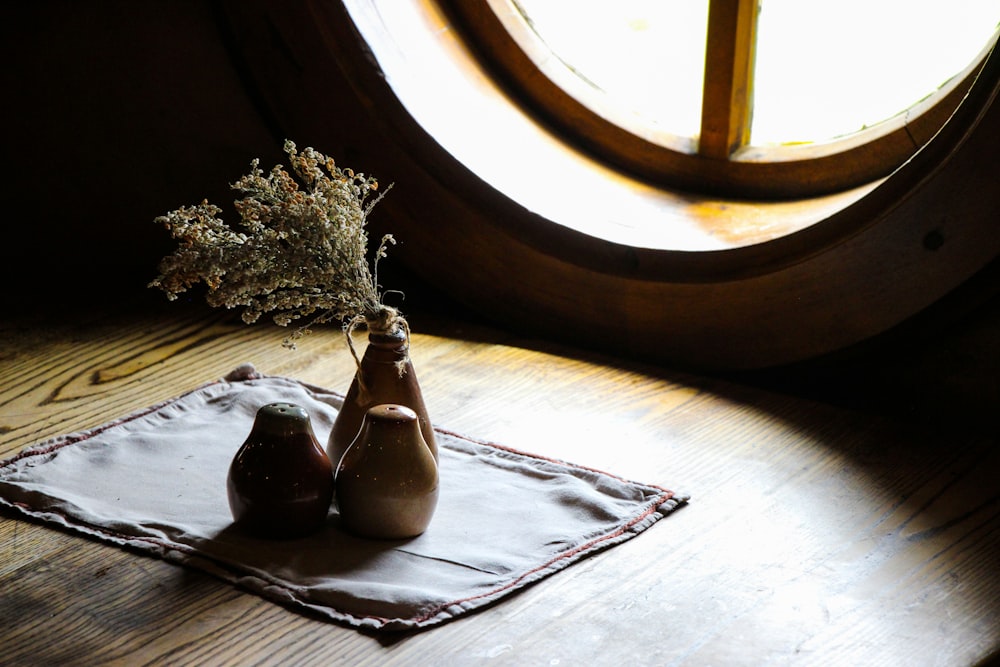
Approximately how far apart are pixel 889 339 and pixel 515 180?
1.91 ft

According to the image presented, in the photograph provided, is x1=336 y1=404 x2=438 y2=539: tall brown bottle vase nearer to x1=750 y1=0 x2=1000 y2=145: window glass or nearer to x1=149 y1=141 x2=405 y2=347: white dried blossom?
x1=149 y1=141 x2=405 y2=347: white dried blossom

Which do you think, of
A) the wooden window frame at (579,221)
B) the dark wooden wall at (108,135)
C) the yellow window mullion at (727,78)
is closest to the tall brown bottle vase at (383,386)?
the wooden window frame at (579,221)

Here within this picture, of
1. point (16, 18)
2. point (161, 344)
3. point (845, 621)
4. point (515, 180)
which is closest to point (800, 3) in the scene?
point (515, 180)

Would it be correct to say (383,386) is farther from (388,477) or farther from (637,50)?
(637,50)

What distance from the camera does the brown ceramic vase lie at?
104 cm

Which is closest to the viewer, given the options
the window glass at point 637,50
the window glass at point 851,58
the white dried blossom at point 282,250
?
the white dried blossom at point 282,250

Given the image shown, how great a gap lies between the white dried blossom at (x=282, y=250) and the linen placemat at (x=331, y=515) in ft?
0.70

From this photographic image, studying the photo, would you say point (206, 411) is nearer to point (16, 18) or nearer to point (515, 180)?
point (515, 180)

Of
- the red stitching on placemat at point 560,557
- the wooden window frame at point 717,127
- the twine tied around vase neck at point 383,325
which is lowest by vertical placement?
the red stitching on placemat at point 560,557

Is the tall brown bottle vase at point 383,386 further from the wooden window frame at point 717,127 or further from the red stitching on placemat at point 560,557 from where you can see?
the wooden window frame at point 717,127

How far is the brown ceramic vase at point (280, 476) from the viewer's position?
1043 mm

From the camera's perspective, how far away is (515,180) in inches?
65.9

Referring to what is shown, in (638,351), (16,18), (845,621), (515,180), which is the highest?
(16,18)

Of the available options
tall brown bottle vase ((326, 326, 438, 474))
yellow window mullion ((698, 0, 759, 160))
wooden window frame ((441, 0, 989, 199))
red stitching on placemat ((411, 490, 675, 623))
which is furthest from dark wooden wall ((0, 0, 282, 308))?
red stitching on placemat ((411, 490, 675, 623))
